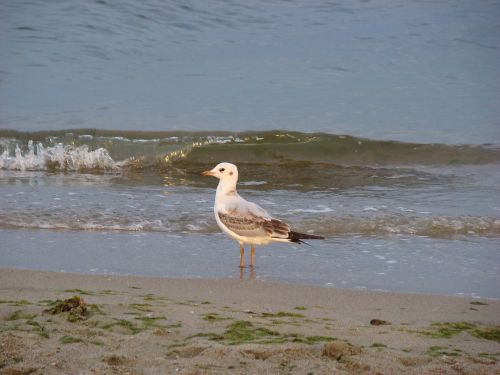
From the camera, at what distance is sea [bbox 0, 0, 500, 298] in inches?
280

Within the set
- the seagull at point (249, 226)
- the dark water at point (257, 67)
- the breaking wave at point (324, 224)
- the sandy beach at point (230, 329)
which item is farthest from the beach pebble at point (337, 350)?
the dark water at point (257, 67)

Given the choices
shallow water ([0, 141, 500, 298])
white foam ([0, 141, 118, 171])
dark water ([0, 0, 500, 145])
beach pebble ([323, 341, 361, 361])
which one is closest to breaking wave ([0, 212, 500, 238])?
shallow water ([0, 141, 500, 298])

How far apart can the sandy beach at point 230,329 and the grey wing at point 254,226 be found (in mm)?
586

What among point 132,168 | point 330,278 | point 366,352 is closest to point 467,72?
point 132,168

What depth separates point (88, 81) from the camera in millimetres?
14844

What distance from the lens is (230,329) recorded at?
15.3ft

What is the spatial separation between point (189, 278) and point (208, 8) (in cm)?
1329

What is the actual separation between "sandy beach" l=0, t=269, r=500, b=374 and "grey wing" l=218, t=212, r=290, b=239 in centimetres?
59

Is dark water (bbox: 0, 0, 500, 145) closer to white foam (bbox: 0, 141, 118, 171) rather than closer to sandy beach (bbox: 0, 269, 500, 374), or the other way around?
white foam (bbox: 0, 141, 118, 171)

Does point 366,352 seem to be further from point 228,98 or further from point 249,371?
point 228,98

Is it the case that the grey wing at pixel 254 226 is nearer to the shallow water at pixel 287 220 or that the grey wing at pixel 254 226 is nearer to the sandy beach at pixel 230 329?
the shallow water at pixel 287 220

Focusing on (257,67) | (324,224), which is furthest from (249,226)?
(257,67)

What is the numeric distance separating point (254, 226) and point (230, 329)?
2.17 m

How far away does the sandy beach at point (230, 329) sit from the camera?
4.03 metres
